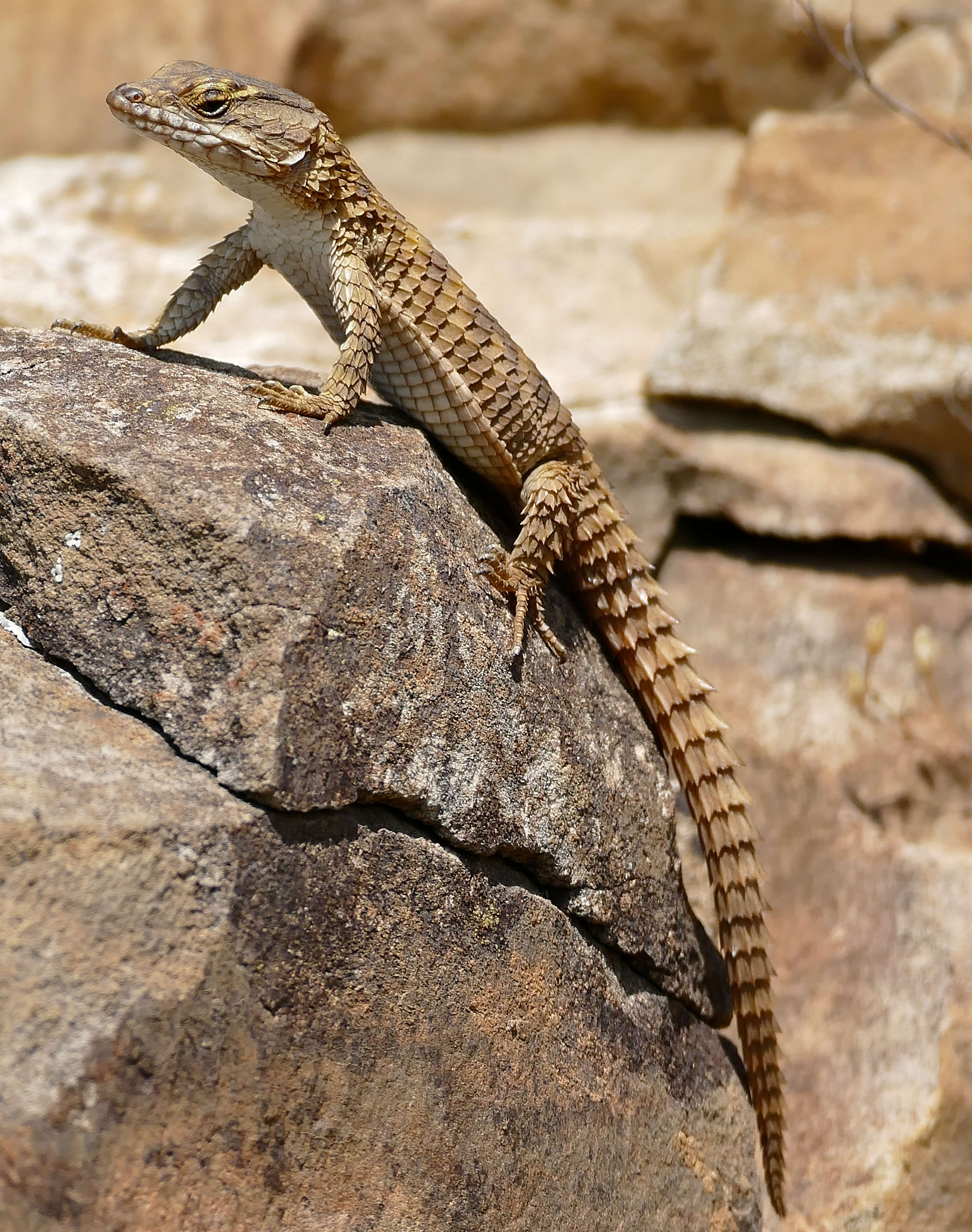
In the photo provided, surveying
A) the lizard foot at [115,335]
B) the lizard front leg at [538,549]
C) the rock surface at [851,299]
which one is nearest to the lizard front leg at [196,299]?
the lizard foot at [115,335]

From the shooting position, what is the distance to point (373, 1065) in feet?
9.77

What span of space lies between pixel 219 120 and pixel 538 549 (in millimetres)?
1779

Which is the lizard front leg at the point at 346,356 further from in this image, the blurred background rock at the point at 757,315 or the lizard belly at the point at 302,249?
the blurred background rock at the point at 757,315

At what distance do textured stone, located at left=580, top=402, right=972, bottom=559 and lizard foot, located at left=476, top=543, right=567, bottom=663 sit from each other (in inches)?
124

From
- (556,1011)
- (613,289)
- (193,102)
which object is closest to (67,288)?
(613,289)

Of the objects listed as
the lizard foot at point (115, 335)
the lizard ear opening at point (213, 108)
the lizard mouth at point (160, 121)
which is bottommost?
the lizard foot at point (115, 335)

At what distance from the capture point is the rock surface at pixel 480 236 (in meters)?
7.74

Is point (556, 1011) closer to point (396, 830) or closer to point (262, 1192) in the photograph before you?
point (396, 830)

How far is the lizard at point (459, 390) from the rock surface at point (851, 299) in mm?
3122

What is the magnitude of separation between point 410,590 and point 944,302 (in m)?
5.26

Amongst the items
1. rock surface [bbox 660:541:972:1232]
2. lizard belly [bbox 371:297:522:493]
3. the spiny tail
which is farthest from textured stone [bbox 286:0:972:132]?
the spiny tail

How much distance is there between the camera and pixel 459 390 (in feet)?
12.7

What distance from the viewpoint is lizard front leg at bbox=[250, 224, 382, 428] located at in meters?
3.56

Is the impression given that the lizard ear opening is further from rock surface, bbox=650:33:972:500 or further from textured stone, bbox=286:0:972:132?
textured stone, bbox=286:0:972:132
